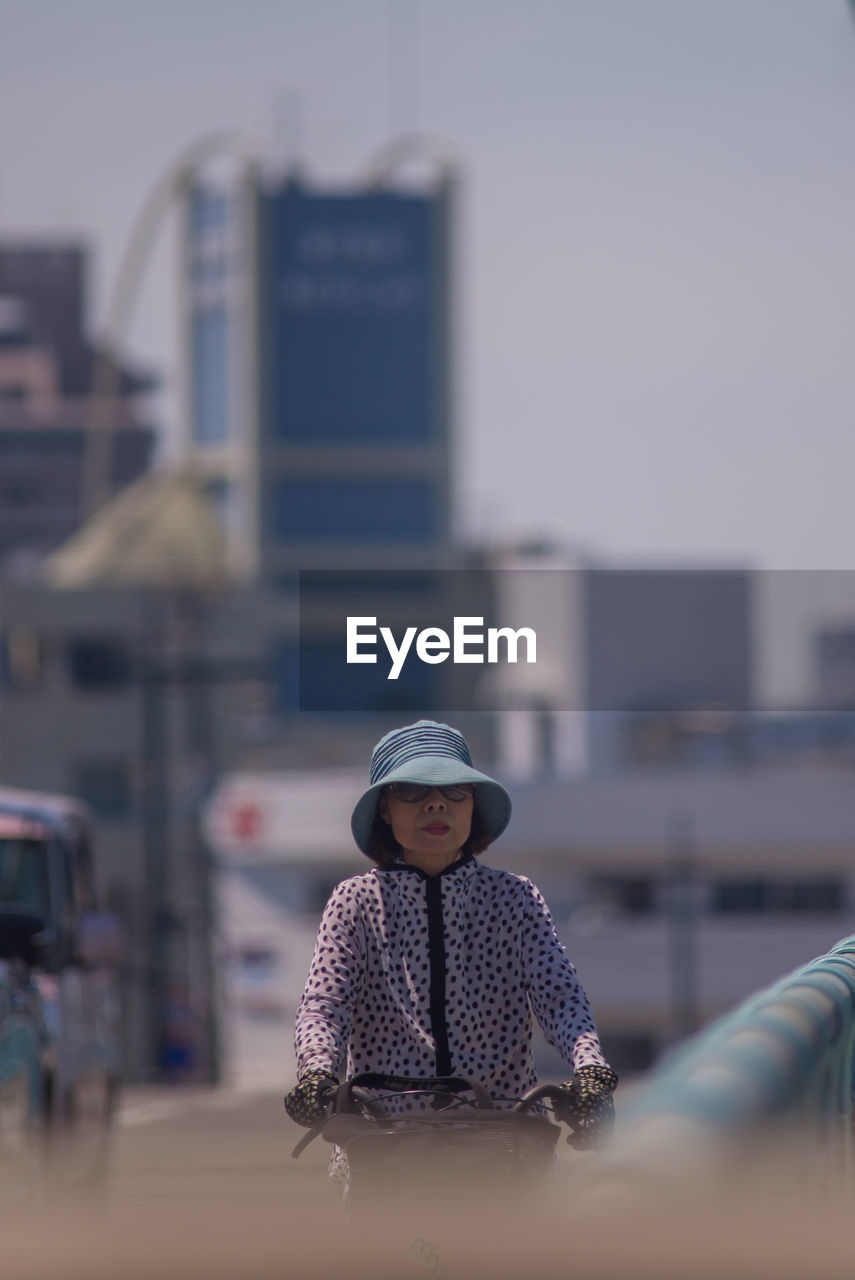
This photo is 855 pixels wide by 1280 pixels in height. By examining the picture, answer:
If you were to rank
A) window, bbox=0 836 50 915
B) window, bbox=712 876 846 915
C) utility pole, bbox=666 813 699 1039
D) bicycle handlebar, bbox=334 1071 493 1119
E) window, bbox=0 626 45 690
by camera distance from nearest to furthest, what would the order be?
bicycle handlebar, bbox=334 1071 493 1119 → window, bbox=0 836 50 915 → utility pole, bbox=666 813 699 1039 → window, bbox=712 876 846 915 → window, bbox=0 626 45 690

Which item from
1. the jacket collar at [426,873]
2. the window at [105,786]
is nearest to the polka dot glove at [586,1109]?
the jacket collar at [426,873]

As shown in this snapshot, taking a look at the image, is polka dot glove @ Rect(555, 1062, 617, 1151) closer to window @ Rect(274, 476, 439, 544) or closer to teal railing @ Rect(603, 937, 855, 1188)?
teal railing @ Rect(603, 937, 855, 1188)

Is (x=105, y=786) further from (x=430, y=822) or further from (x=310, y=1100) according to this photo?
(x=310, y=1100)

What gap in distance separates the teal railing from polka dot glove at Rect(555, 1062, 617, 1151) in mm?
311

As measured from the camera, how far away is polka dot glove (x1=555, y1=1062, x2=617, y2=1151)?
4.44m

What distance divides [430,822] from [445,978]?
306mm

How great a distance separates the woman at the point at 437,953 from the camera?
15.7 ft

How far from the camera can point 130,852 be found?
81125 millimetres

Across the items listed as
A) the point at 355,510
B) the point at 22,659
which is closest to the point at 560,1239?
the point at 22,659

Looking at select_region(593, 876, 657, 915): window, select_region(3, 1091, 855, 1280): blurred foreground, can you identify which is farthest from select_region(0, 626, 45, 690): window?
select_region(3, 1091, 855, 1280): blurred foreground

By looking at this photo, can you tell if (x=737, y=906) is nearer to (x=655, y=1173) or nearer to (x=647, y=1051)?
(x=647, y=1051)

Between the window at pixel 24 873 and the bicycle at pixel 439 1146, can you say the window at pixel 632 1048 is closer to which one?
the window at pixel 24 873

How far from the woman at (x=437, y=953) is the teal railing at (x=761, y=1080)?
1.49ft

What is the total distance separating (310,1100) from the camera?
4379mm
